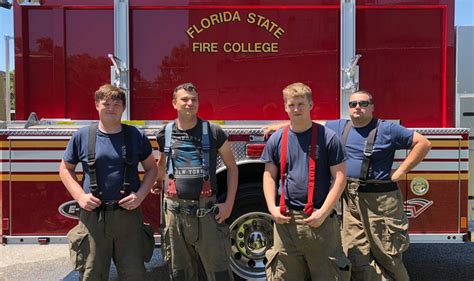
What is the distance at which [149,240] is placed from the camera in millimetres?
3438

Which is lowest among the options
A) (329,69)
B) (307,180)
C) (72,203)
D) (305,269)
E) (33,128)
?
(305,269)

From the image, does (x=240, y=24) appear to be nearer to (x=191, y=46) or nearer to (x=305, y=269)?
(x=191, y=46)

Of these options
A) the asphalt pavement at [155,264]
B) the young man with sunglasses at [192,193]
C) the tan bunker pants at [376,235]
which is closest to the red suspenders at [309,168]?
the young man with sunglasses at [192,193]

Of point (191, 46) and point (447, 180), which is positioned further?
point (191, 46)

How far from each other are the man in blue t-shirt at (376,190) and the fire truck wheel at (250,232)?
804mm

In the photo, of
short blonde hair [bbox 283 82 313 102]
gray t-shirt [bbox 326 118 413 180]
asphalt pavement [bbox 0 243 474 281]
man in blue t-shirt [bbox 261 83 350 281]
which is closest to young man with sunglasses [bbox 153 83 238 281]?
man in blue t-shirt [bbox 261 83 350 281]

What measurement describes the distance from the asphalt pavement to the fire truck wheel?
3.48 feet

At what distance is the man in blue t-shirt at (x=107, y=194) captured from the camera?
3.23 metres

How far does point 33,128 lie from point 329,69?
2611 mm

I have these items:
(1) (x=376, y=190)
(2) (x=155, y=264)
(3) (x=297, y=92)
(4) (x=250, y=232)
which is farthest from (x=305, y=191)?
(2) (x=155, y=264)

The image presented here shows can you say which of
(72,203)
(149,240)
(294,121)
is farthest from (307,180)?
(72,203)

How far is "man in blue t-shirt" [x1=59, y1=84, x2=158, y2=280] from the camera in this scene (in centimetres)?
323

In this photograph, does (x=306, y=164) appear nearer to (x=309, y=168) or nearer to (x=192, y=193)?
(x=309, y=168)

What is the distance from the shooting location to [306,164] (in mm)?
3031
